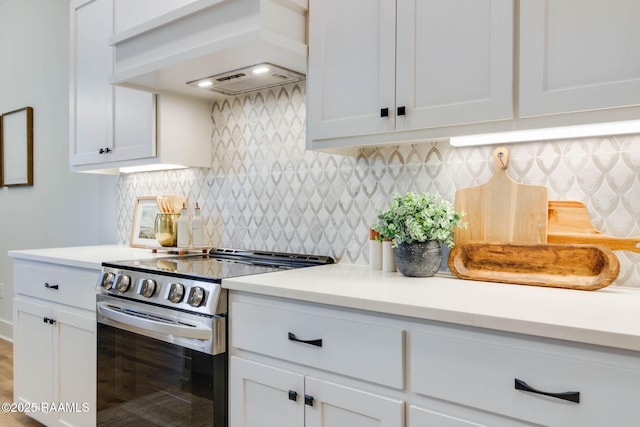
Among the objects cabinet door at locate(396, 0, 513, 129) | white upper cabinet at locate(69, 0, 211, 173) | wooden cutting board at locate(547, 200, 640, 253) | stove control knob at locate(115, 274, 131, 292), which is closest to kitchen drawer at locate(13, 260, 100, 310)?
stove control knob at locate(115, 274, 131, 292)

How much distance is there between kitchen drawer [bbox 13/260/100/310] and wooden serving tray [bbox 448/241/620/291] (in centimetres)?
163

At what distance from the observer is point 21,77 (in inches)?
156

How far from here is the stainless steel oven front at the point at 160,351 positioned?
1595mm

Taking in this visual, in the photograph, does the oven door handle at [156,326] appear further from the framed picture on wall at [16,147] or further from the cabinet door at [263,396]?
the framed picture on wall at [16,147]

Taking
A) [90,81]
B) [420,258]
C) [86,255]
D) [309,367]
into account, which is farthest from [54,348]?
[420,258]

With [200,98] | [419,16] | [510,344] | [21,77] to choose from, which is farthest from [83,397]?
[21,77]

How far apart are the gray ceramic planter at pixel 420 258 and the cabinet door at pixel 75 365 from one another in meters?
1.45

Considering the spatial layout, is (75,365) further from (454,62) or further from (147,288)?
(454,62)

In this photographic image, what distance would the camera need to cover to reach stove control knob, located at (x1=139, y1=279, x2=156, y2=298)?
1793 millimetres

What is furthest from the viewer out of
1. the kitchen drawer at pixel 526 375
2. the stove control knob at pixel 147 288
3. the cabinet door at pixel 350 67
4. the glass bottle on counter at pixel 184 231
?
the glass bottle on counter at pixel 184 231

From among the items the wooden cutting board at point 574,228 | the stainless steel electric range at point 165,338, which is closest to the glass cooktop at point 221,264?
the stainless steel electric range at point 165,338

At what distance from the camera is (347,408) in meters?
1.30

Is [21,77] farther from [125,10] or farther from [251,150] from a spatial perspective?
[251,150]

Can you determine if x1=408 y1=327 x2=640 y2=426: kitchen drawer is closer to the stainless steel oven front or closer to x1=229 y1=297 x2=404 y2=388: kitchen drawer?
x1=229 y1=297 x2=404 y2=388: kitchen drawer
